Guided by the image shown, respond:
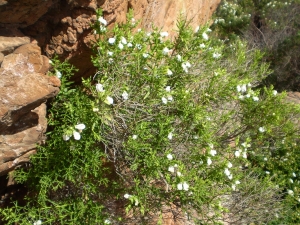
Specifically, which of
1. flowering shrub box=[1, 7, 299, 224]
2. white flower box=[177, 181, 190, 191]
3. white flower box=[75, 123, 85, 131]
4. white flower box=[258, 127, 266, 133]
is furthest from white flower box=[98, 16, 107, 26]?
white flower box=[258, 127, 266, 133]

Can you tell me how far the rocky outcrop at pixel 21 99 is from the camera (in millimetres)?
2607

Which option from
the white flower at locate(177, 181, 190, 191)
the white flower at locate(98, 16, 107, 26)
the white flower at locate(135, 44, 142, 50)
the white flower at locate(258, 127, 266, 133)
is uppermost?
the white flower at locate(98, 16, 107, 26)

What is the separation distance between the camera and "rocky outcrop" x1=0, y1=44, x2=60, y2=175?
8.55ft

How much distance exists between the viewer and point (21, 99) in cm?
263

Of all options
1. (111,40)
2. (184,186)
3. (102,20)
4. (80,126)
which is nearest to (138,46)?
(111,40)

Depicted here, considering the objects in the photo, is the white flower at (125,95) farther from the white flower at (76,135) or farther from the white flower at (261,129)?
the white flower at (261,129)

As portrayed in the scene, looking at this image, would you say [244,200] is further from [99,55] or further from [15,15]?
[15,15]

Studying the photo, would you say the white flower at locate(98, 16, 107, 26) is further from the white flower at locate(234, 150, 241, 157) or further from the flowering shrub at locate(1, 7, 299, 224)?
the white flower at locate(234, 150, 241, 157)

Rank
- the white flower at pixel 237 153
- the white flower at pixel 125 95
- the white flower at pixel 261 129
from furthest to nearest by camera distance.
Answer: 1. the white flower at pixel 261 129
2. the white flower at pixel 237 153
3. the white flower at pixel 125 95

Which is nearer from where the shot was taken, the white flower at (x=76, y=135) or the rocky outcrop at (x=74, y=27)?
the white flower at (x=76, y=135)

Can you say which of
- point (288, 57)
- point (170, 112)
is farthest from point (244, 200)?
point (288, 57)

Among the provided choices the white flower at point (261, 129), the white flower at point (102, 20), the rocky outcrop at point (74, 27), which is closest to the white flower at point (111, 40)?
the white flower at point (102, 20)

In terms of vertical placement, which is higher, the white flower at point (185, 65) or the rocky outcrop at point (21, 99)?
the white flower at point (185, 65)

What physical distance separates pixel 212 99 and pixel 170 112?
570 mm
